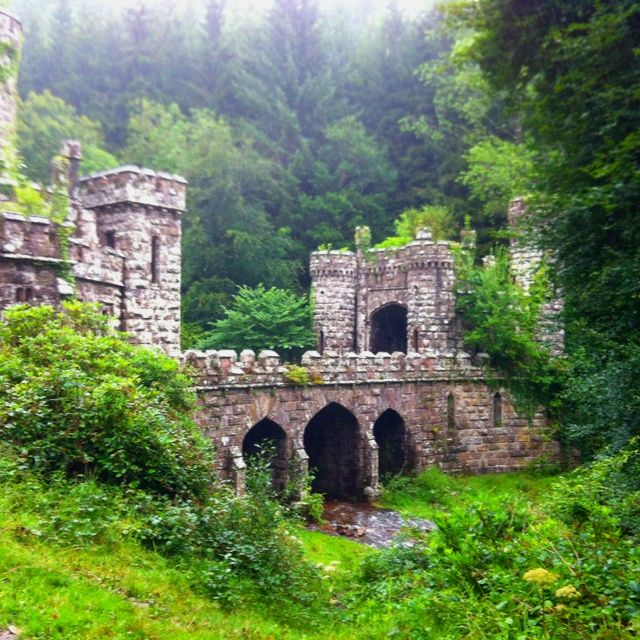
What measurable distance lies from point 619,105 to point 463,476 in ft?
54.1

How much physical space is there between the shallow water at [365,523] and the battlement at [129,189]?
9.18 m

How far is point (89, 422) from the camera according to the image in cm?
952

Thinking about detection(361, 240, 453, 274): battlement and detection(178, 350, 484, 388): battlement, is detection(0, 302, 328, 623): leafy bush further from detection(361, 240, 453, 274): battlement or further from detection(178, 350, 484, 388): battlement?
detection(361, 240, 453, 274): battlement

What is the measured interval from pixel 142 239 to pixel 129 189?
1.29 metres

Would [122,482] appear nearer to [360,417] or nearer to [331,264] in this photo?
[360,417]

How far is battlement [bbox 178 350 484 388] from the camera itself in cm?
1758

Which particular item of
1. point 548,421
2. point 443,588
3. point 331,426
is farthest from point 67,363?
point 548,421

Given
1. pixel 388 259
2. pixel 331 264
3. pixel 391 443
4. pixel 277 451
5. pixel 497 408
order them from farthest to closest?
1. pixel 331 264
2. pixel 388 259
3. pixel 497 408
4. pixel 391 443
5. pixel 277 451

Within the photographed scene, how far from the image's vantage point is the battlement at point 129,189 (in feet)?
60.5

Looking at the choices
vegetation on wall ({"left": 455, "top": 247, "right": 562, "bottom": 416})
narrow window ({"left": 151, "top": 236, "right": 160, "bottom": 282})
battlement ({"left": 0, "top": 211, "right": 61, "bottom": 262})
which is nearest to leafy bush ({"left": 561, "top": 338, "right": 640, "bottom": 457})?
battlement ({"left": 0, "top": 211, "right": 61, "bottom": 262})

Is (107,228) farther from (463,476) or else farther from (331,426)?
(463,476)

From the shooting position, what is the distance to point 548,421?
953 inches

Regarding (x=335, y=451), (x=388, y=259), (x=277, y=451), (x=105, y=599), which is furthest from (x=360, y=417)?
(x=105, y=599)

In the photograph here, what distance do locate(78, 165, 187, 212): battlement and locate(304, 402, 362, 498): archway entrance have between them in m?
7.63
